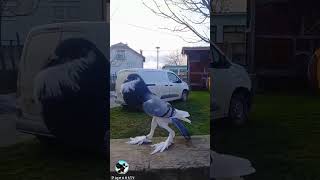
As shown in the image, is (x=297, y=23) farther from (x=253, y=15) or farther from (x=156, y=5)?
(x=156, y=5)

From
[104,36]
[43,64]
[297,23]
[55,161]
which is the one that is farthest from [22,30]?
[297,23]

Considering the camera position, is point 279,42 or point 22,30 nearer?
point 22,30

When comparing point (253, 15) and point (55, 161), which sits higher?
point (253, 15)

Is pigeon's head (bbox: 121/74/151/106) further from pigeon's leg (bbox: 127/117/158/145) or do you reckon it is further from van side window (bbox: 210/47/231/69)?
van side window (bbox: 210/47/231/69)

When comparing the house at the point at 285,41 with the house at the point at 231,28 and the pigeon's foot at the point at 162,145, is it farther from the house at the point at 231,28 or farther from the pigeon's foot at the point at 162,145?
the pigeon's foot at the point at 162,145

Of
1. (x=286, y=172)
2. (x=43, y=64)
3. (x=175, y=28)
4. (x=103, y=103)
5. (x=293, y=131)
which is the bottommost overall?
(x=286, y=172)

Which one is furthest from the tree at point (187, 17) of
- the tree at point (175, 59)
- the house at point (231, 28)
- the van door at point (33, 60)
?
the van door at point (33, 60)

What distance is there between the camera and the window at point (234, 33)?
15.8 feet

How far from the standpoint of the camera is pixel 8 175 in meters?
4.86

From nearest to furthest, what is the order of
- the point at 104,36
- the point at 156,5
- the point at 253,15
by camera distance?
the point at 156,5 < the point at 104,36 < the point at 253,15

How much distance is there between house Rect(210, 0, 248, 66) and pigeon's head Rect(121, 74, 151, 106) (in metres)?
0.85

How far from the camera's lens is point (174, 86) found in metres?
4.41

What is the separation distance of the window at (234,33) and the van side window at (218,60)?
→ 0.15 m

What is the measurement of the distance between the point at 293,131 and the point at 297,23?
43.6 inches
